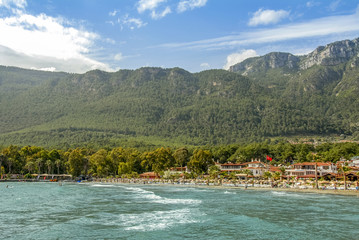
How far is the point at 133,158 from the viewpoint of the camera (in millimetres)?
148125

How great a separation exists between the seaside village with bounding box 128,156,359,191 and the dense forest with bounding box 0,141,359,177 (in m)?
7.71

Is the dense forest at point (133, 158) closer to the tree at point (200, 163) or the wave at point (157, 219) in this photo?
the tree at point (200, 163)

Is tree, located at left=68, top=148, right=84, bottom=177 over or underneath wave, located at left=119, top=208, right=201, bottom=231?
over

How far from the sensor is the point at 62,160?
167 metres

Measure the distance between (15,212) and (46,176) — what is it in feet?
378

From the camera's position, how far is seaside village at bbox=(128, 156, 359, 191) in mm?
80000

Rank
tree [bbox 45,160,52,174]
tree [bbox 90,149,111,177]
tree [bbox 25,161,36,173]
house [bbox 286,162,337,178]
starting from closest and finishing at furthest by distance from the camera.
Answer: house [bbox 286,162,337,178] → tree [bbox 25,161,36,173] → tree [bbox 90,149,111,177] → tree [bbox 45,160,52,174]

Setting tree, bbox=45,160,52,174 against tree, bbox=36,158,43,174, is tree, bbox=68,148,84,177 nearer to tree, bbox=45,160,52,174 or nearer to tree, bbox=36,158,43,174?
tree, bbox=45,160,52,174

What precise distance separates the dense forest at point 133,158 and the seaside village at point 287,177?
771 centimetres

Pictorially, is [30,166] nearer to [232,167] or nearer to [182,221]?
[232,167]

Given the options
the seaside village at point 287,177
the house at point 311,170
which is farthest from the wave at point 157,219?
the house at point 311,170

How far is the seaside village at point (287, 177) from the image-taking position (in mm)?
80000

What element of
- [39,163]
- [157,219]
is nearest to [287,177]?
[157,219]

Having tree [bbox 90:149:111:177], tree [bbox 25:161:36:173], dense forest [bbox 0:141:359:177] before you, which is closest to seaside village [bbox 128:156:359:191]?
dense forest [bbox 0:141:359:177]
